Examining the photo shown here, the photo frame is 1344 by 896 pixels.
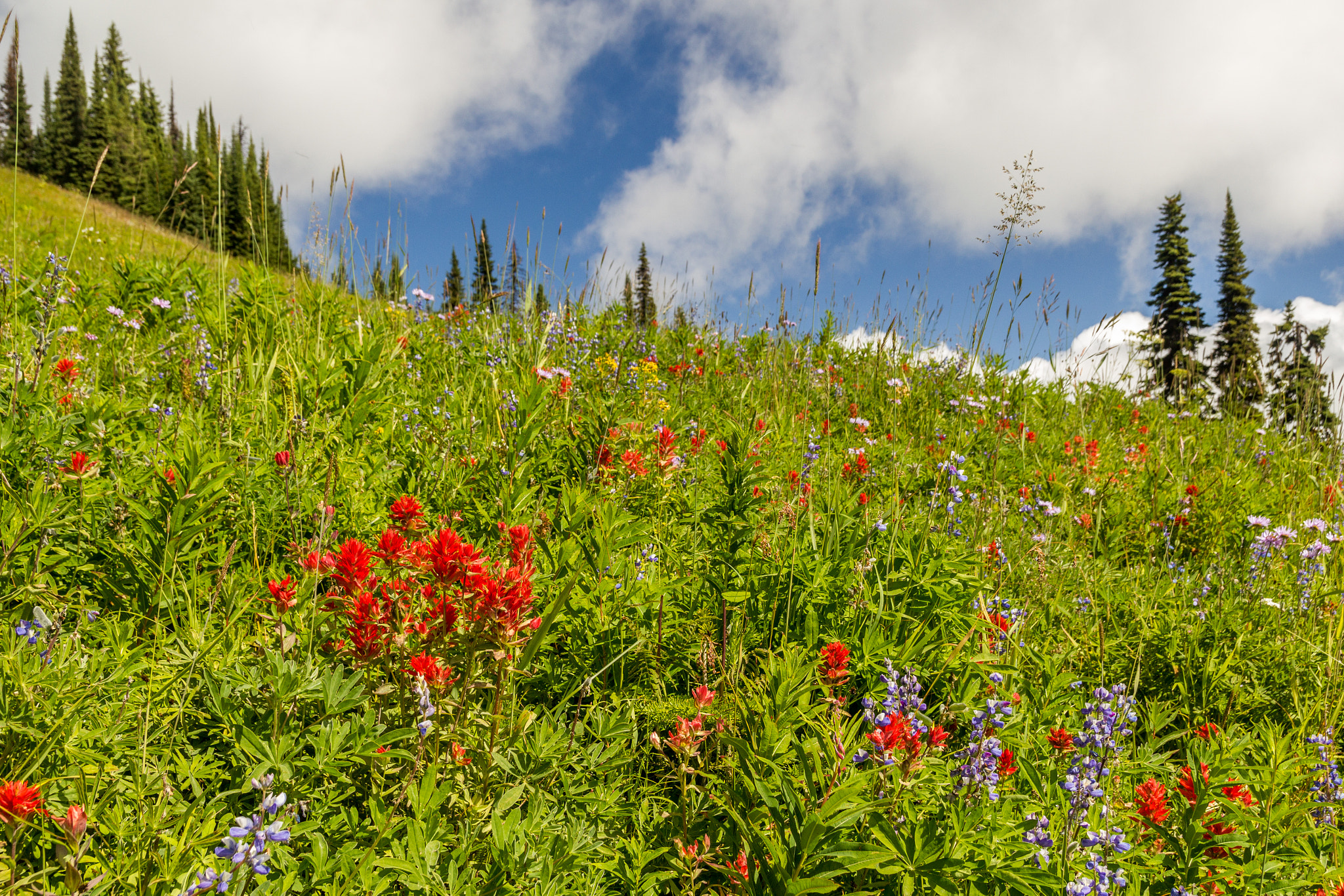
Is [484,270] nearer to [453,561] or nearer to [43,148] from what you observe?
[453,561]

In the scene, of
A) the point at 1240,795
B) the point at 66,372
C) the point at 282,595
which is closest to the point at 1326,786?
the point at 1240,795

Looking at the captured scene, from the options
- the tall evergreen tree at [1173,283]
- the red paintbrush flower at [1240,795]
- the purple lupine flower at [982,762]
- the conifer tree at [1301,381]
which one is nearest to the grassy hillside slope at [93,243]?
the purple lupine flower at [982,762]

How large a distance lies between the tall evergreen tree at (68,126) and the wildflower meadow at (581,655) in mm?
67546

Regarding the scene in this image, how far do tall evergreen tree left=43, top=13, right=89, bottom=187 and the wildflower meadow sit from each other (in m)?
67.5

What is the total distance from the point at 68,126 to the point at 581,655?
272 feet

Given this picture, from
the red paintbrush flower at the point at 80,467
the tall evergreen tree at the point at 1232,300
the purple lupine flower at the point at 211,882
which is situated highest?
the tall evergreen tree at the point at 1232,300

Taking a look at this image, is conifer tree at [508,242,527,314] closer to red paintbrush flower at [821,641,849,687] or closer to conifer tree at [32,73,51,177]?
red paintbrush flower at [821,641,849,687]

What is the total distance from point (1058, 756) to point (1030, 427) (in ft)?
13.1

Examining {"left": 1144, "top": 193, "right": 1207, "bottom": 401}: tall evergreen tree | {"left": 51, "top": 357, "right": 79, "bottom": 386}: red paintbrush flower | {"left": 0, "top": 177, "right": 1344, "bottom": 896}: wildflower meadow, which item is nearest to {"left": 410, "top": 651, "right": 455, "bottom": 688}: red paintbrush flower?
{"left": 0, "top": 177, "right": 1344, "bottom": 896}: wildflower meadow

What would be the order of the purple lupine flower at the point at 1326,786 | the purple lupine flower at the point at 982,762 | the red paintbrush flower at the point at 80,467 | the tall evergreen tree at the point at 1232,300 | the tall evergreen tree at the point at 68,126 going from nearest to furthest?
the purple lupine flower at the point at 982,762
the purple lupine flower at the point at 1326,786
the red paintbrush flower at the point at 80,467
the tall evergreen tree at the point at 1232,300
the tall evergreen tree at the point at 68,126

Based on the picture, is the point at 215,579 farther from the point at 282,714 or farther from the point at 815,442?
the point at 815,442

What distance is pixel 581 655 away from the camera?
2076mm

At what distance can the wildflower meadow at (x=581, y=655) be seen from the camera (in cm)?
136

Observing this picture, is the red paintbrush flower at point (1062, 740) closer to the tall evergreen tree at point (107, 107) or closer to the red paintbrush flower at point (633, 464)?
the red paintbrush flower at point (633, 464)
